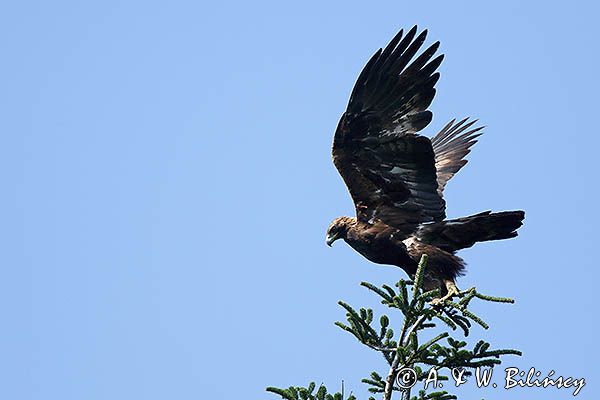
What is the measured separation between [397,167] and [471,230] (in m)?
1.12

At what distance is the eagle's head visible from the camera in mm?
10672

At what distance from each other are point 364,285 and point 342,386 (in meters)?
0.97

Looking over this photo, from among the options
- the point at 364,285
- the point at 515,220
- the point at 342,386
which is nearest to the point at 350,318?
the point at 364,285

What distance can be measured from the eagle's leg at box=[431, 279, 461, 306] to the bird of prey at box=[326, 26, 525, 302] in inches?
16.2

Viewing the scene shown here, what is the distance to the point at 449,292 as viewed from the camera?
30.3ft

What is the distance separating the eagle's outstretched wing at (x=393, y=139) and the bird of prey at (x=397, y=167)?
0.01 metres

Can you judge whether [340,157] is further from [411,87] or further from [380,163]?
[411,87]

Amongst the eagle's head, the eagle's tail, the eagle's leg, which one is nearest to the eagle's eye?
the eagle's head

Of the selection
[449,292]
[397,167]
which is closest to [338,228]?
[397,167]

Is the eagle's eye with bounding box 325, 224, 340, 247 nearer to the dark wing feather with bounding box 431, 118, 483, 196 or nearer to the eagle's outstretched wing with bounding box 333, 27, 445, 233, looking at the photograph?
the eagle's outstretched wing with bounding box 333, 27, 445, 233

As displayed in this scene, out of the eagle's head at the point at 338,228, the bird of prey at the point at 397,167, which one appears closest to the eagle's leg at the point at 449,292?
the bird of prey at the point at 397,167

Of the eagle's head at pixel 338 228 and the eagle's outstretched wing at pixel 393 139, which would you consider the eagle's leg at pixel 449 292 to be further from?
the eagle's head at pixel 338 228

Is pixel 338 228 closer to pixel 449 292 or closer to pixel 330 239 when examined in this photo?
pixel 330 239

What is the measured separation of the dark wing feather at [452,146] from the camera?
13.7 m
